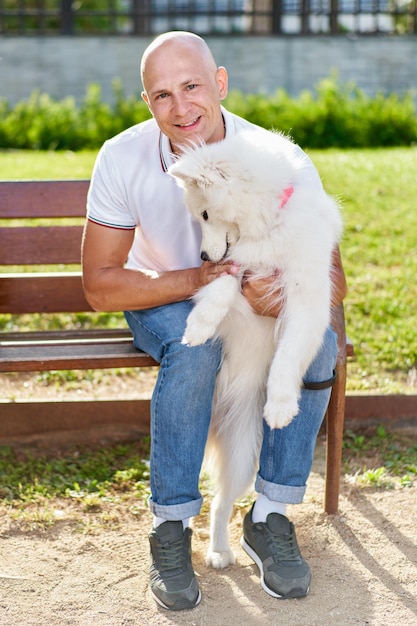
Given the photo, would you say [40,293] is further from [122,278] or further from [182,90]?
[182,90]

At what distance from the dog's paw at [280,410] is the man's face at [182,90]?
96 centimetres

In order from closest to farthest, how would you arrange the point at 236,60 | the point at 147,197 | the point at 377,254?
1. the point at 147,197
2. the point at 377,254
3. the point at 236,60

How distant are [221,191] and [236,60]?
40.6 feet

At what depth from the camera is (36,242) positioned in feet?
12.7

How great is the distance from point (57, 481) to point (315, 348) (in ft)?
4.65

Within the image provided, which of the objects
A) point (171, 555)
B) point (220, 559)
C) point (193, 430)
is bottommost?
point (220, 559)

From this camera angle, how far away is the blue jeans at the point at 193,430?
278 centimetres

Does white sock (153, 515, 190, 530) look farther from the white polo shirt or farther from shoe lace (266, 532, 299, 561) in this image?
→ the white polo shirt

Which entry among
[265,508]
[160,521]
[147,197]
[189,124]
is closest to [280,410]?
[265,508]

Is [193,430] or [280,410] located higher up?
[280,410]

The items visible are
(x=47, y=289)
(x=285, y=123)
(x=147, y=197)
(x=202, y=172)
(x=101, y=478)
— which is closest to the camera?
(x=202, y=172)

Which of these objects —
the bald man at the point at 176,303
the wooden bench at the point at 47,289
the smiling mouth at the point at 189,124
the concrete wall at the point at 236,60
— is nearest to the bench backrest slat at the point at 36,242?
the wooden bench at the point at 47,289

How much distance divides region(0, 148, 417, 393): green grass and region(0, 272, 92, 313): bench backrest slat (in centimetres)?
124

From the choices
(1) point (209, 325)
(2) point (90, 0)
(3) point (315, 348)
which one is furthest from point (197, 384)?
(2) point (90, 0)
